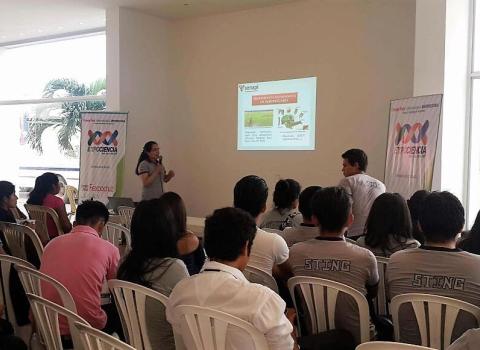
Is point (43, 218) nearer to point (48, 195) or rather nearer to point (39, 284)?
point (48, 195)

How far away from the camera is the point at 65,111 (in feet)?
33.6

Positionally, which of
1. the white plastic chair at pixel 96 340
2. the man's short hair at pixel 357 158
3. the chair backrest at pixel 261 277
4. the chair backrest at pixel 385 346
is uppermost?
the man's short hair at pixel 357 158

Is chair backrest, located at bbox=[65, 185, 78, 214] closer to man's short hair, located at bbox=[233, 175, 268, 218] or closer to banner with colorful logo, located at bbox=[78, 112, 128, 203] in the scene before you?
banner with colorful logo, located at bbox=[78, 112, 128, 203]

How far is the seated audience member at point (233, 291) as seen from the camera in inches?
66.7

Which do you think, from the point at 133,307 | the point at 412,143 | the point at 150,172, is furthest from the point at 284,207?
the point at 150,172

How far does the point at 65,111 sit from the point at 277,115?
4.76m

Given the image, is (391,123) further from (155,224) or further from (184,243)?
(155,224)

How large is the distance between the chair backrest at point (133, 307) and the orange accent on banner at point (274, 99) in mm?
5463

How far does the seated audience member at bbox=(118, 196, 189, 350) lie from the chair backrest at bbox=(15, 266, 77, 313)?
0.81 ft

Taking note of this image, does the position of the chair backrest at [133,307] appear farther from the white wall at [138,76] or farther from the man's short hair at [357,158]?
the white wall at [138,76]

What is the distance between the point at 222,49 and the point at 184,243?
19.1 feet

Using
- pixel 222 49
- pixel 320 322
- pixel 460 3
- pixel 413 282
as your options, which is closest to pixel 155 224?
pixel 320 322

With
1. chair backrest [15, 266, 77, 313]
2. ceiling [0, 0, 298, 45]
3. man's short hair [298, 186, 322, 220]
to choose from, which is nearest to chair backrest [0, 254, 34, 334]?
chair backrest [15, 266, 77, 313]

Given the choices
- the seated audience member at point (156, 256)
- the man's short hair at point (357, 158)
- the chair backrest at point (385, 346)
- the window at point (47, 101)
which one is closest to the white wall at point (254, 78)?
the window at point (47, 101)
